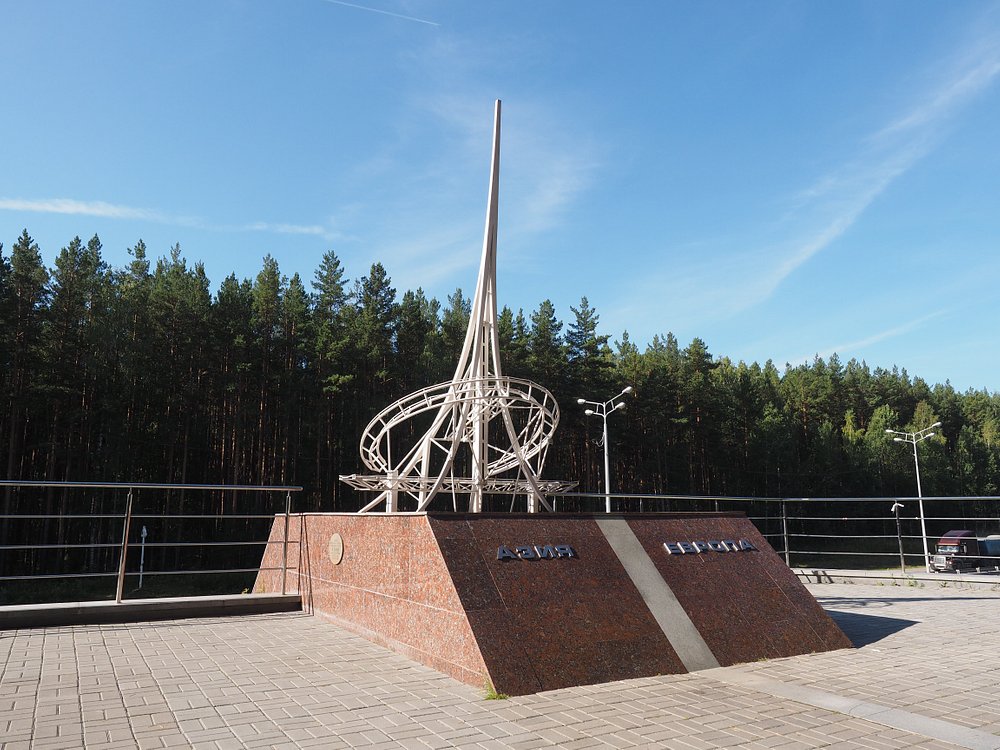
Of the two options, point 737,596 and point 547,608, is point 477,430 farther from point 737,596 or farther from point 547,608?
point 737,596

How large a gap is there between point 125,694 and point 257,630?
3.07m

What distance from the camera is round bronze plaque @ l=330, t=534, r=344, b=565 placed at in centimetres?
877

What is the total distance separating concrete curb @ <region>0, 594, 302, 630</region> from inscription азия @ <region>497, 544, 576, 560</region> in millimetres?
4549

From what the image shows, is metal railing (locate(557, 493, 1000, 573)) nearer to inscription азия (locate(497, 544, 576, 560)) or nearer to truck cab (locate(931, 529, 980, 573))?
truck cab (locate(931, 529, 980, 573))

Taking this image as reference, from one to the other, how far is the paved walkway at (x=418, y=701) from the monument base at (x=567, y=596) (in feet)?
0.83

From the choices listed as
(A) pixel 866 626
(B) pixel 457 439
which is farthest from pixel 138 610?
(A) pixel 866 626

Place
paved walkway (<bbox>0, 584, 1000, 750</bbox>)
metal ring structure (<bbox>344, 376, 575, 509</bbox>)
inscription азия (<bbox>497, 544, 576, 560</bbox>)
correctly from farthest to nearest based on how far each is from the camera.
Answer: metal ring structure (<bbox>344, 376, 575, 509</bbox>), inscription азия (<bbox>497, 544, 576, 560</bbox>), paved walkway (<bbox>0, 584, 1000, 750</bbox>)

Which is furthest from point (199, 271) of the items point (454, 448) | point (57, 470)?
point (454, 448)

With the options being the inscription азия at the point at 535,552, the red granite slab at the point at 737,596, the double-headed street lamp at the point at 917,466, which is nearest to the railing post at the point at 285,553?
the inscription азия at the point at 535,552

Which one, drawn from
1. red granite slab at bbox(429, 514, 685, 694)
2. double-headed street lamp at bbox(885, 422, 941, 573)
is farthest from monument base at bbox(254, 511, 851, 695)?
double-headed street lamp at bbox(885, 422, 941, 573)

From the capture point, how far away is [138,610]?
28.9 feet

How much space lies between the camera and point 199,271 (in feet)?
104

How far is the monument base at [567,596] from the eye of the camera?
5992mm

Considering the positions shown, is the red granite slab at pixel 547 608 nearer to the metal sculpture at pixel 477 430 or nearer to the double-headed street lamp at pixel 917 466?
the metal sculpture at pixel 477 430
